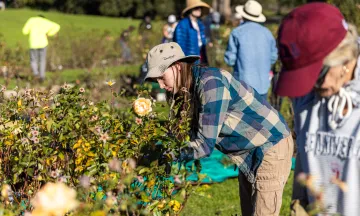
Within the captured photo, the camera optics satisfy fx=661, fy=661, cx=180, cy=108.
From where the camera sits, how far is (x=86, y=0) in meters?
44.7

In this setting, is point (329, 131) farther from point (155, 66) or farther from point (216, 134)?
point (155, 66)

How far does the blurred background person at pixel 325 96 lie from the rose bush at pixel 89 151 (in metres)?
0.70

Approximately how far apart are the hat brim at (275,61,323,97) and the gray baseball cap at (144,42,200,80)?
3.54ft

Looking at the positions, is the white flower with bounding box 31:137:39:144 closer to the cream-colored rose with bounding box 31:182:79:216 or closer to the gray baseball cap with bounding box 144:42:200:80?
the gray baseball cap with bounding box 144:42:200:80

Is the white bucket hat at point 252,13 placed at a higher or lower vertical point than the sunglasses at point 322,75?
higher

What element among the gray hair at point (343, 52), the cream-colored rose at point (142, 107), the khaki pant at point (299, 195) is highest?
the gray hair at point (343, 52)

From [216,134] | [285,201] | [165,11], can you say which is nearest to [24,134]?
[216,134]

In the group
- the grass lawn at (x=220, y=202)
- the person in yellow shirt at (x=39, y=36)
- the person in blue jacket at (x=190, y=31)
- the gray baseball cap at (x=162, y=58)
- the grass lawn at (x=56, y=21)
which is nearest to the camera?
the gray baseball cap at (x=162, y=58)

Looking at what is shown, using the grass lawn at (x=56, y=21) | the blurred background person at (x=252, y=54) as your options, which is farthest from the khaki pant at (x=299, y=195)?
the grass lawn at (x=56, y=21)

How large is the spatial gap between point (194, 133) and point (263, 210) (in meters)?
0.50

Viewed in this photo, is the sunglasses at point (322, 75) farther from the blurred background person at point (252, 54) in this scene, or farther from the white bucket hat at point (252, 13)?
the white bucket hat at point (252, 13)

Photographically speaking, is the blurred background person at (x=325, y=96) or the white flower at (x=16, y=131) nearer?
the blurred background person at (x=325, y=96)

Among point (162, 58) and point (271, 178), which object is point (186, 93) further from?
point (271, 178)

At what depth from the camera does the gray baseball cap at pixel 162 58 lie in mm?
3006
